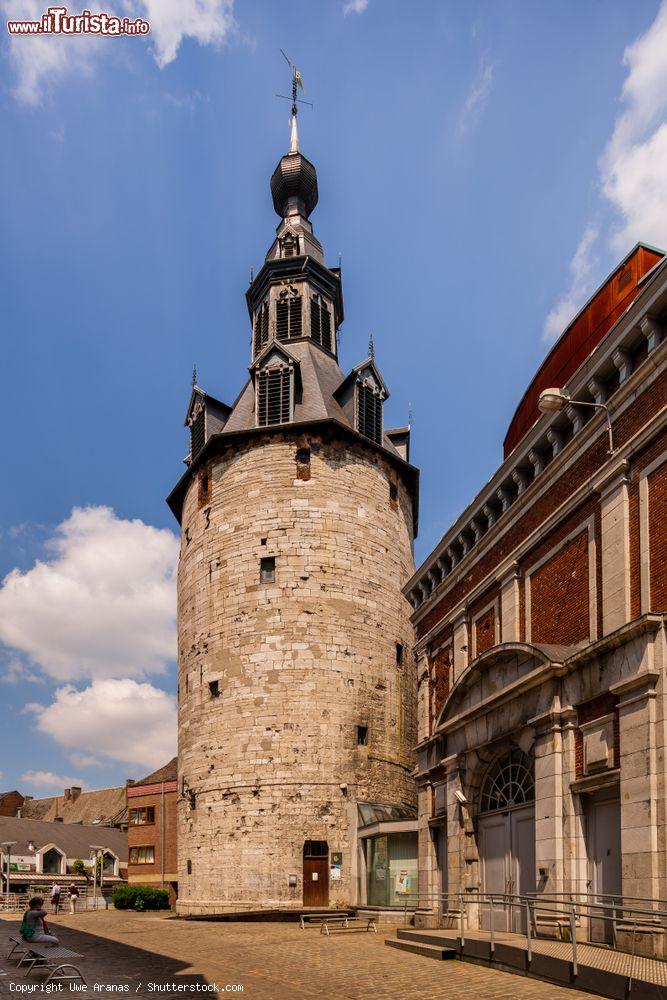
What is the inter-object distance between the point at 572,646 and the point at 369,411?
2245 cm

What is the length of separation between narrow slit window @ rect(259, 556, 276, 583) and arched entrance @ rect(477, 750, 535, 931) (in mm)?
14796

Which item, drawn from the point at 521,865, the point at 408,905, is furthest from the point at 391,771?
the point at 521,865

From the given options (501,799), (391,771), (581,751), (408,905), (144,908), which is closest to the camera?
(581,751)

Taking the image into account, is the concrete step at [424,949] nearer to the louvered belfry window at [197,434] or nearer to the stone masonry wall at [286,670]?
the stone masonry wall at [286,670]

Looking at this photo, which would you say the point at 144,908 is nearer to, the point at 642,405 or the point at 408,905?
A: the point at 408,905

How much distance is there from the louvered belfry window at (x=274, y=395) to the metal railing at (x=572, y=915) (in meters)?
19.8

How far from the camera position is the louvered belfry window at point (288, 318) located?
42594 mm

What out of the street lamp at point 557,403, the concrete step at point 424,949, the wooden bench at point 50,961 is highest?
the street lamp at point 557,403

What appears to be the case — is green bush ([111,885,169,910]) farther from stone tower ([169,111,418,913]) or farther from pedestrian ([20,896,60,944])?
pedestrian ([20,896,60,944])

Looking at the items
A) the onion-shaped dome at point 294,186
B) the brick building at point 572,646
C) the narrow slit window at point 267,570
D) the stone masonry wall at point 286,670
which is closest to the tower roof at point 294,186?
the onion-shaped dome at point 294,186

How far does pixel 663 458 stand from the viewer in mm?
14227

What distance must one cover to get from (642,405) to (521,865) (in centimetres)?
911

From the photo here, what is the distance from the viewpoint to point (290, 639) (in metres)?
32.9

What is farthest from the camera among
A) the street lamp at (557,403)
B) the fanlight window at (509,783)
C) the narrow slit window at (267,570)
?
the narrow slit window at (267,570)
